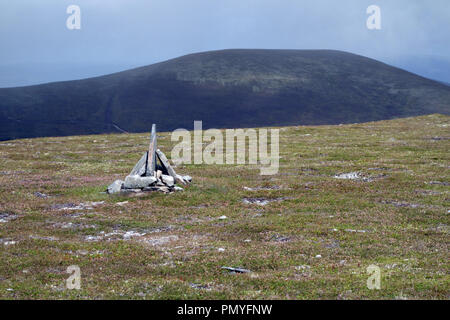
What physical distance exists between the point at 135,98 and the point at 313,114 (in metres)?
73.2

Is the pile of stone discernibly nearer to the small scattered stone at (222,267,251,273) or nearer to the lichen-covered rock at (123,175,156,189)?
the lichen-covered rock at (123,175,156,189)

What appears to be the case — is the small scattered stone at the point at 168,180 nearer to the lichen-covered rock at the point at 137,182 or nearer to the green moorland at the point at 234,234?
the lichen-covered rock at the point at 137,182

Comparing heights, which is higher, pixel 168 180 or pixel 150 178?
pixel 150 178

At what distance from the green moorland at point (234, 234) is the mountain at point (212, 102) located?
374ft

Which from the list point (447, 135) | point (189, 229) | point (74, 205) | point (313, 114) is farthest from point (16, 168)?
point (313, 114)

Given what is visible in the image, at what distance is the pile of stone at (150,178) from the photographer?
94.5ft

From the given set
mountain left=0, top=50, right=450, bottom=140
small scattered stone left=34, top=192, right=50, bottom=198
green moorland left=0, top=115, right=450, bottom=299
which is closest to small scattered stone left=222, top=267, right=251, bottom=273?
green moorland left=0, top=115, right=450, bottom=299

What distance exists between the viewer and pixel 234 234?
65.4 feet

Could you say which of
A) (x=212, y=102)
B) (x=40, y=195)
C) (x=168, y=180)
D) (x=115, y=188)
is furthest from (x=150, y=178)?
(x=212, y=102)

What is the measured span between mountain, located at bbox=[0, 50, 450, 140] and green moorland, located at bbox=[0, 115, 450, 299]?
114 meters

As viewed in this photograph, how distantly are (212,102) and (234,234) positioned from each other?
510 feet

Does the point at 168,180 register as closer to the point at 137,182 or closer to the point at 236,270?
the point at 137,182

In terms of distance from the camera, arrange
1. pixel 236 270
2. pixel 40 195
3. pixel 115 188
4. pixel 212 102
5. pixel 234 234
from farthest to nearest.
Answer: pixel 212 102
pixel 40 195
pixel 115 188
pixel 234 234
pixel 236 270

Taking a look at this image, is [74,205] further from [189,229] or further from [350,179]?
[350,179]
